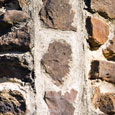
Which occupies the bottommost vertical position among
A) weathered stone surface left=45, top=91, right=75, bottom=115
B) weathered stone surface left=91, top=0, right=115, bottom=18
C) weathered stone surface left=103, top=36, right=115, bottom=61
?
weathered stone surface left=45, top=91, right=75, bottom=115

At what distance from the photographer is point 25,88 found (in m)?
0.97

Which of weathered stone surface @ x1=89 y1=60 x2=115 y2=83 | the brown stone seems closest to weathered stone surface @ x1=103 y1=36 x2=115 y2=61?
weathered stone surface @ x1=89 y1=60 x2=115 y2=83

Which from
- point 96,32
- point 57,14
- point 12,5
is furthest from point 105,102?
point 12,5

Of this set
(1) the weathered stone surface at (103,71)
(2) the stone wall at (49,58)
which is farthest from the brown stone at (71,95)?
(1) the weathered stone surface at (103,71)

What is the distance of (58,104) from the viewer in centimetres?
101

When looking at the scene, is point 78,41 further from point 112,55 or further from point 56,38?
point 112,55

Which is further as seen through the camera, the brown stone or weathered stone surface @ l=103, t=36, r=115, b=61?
weathered stone surface @ l=103, t=36, r=115, b=61

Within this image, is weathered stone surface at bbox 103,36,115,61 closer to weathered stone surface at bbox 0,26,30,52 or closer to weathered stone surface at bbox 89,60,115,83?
weathered stone surface at bbox 89,60,115,83

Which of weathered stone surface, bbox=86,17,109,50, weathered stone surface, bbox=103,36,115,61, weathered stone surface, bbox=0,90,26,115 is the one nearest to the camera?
weathered stone surface, bbox=0,90,26,115

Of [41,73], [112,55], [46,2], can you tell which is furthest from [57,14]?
[112,55]

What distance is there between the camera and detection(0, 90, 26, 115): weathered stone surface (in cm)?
97

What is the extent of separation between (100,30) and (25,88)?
1.28 feet

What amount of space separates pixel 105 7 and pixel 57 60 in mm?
348

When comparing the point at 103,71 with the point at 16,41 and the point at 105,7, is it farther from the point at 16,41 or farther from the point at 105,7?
the point at 16,41
